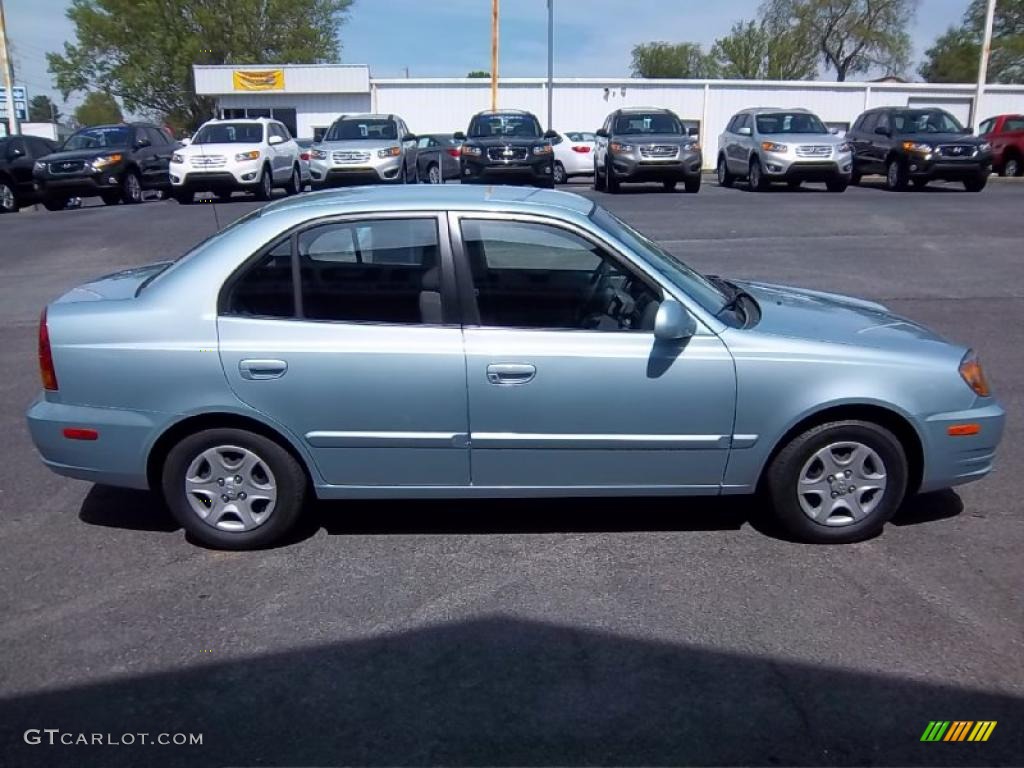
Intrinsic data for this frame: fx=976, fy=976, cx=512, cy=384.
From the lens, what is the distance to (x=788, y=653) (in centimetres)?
362

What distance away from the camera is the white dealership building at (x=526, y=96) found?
134 feet

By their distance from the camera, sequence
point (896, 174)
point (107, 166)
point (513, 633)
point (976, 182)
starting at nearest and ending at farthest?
point (513, 633) → point (976, 182) → point (107, 166) → point (896, 174)

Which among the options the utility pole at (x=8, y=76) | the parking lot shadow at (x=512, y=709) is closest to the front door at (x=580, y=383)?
the parking lot shadow at (x=512, y=709)

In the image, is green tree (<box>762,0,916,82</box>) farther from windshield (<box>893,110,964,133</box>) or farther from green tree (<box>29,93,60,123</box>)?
green tree (<box>29,93,60,123</box>)

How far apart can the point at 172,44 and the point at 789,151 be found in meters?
47.9

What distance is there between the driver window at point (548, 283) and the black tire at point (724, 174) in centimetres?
1995

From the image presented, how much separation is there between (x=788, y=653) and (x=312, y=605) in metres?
1.89

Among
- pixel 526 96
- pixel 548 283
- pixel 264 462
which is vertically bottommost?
pixel 264 462

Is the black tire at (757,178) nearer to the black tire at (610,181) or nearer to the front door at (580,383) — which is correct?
the black tire at (610,181)

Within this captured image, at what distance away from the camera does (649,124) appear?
21.2 m

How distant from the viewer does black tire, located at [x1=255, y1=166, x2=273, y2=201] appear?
20.4 meters

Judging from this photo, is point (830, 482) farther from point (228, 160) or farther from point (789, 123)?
point (789, 123)

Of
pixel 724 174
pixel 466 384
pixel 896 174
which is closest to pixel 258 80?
pixel 724 174

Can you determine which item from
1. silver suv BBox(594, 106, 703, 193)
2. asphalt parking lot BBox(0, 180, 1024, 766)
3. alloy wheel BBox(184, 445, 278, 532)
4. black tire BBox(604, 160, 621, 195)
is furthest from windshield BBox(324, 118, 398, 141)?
alloy wheel BBox(184, 445, 278, 532)
